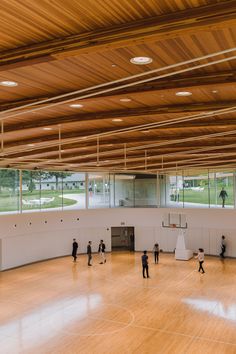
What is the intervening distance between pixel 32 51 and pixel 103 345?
8334mm

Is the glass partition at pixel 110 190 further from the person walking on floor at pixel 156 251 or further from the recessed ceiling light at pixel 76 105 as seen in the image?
the recessed ceiling light at pixel 76 105

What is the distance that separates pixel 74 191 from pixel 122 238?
5.12 metres

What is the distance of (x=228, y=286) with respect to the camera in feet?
56.9

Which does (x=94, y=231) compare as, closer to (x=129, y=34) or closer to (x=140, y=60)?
(x=140, y=60)

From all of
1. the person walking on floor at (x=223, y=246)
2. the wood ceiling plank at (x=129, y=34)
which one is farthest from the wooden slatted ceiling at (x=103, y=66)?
the person walking on floor at (x=223, y=246)

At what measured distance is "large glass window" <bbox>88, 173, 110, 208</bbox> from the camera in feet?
91.4

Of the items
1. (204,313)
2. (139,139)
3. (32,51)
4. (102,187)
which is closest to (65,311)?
(204,313)

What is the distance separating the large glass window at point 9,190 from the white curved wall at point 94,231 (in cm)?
60

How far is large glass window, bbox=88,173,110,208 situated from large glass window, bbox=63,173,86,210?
0.57m

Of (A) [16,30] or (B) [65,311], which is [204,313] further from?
(A) [16,30]

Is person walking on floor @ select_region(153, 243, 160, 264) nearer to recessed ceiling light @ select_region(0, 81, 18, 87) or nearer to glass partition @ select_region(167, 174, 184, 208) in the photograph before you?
glass partition @ select_region(167, 174, 184, 208)

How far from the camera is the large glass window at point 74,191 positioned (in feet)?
87.1

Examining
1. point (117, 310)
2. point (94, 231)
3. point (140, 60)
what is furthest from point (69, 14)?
point (94, 231)

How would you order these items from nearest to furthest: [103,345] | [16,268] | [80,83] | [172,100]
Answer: [80,83] < [172,100] < [103,345] < [16,268]
